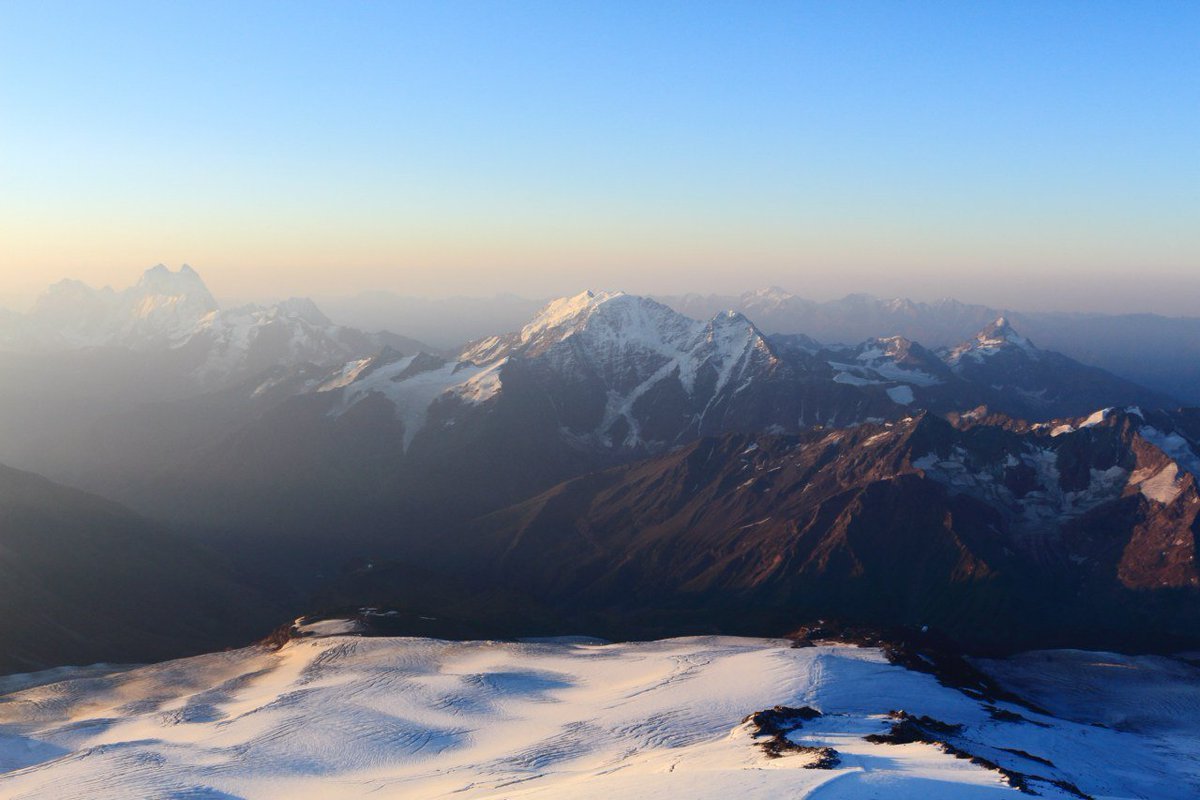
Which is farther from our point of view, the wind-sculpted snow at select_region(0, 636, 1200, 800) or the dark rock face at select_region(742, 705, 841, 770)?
the wind-sculpted snow at select_region(0, 636, 1200, 800)

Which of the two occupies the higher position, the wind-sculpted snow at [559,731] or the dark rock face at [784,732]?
the dark rock face at [784,732]

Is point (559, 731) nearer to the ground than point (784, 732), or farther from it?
nearer to the ground

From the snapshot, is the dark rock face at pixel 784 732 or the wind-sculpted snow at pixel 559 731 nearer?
the dark rock face at pixel 784 732

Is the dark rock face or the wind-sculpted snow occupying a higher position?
the dark rock face

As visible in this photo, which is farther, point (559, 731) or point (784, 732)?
point (559, 731)

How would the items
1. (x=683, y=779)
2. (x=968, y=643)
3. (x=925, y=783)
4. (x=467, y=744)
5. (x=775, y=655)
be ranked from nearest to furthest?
1. (x=925, y=783)
2. (x=683, y=779)
3. (x=467, y=744)
4. (x=775, y=655)
5. (x=968, y=643)

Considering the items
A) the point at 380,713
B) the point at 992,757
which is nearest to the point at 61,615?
the point at 380,713

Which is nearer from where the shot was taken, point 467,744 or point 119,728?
point 467,744

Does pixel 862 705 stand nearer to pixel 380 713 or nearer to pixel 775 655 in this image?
pixel 775 655
